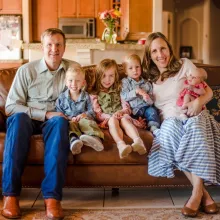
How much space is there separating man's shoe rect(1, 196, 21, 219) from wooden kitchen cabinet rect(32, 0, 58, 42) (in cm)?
642

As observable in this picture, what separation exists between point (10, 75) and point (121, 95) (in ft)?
2.64

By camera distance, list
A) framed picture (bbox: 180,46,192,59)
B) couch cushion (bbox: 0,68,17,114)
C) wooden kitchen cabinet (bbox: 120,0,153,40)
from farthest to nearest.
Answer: framed picture (bbox: 180,46,192,59) → wooden kitchen cabinet (bbox: 120,0,153,40) → couch cushion (bbox: 0,68,17,114)

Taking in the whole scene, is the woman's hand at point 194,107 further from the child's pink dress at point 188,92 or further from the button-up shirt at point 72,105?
the button-up shirt at point 72,105

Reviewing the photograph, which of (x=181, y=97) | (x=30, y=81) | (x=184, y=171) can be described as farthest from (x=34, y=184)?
(x=181, y=97)

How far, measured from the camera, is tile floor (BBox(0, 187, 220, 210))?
2.43 meters

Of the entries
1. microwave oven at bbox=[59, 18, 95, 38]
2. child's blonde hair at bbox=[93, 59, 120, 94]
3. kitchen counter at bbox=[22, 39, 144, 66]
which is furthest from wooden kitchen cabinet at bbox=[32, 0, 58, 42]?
child's blonde hair at bbox=[93, 59, 120, 94]

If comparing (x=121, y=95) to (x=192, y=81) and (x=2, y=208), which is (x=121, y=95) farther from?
(x=2, y=208)

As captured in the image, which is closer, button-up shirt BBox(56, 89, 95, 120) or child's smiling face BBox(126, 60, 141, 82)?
button-up shirt BBox(56, 89, 95, 120)

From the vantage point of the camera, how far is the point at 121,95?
2756 millimetres

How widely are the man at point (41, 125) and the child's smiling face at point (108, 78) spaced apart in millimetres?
252

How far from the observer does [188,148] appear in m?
2.24

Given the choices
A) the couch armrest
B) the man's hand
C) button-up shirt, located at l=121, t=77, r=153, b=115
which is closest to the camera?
the man's hand

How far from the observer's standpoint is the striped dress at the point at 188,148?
7.25 ft

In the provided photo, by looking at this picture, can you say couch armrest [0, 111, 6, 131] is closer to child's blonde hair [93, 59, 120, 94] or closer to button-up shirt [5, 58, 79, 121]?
button-up shirt [5, 58, 79, 121]
